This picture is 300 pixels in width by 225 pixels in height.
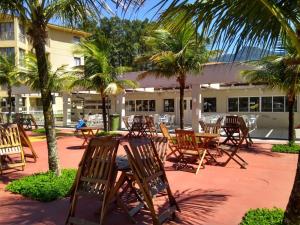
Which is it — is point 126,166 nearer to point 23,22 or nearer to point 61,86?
point 23,22

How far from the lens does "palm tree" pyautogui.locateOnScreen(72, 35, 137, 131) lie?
1603 centimetres

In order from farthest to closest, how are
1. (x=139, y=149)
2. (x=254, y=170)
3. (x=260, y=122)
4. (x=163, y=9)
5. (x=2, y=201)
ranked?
→ (x=260, y=122)
(x=254, y=170)
(x=2, y=201)
(x=139, y=149)
(x=163, y=9)

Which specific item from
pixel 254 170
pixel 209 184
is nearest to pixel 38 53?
pixel 209 184

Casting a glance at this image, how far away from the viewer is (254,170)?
8.35 m

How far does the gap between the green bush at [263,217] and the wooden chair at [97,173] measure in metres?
1.87

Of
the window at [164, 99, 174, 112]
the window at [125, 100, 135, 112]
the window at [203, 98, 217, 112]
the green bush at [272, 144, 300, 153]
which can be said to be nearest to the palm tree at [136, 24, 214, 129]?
the green bush at [272, 144, 300, 153]

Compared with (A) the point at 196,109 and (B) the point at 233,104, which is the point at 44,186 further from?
(B) the point at 233,104

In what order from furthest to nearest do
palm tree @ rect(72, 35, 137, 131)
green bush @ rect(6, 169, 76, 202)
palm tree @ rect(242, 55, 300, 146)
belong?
1. palm tree @ rect(72, 35, 137, 131)
2. palm tree @ rect(242, 55, 300, 146)
3. green bush @ rect(6, 169, 76, 202)

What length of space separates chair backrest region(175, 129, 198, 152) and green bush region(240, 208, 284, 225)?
133 inches

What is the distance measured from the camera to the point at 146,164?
4.62 meters

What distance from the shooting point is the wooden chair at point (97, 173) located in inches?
168

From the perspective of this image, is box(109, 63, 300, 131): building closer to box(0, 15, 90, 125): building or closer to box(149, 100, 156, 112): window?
box(149, 100, 156, 112): window

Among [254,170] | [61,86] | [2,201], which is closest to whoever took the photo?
[2,201]

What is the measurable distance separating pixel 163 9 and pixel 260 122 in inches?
780
